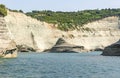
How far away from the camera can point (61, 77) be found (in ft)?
131

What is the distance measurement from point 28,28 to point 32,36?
2.77 meters

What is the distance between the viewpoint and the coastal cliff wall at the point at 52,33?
139 meters

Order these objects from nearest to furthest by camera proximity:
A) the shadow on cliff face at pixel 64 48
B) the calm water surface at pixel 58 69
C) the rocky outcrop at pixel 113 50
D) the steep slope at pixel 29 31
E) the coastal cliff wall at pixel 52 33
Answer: the calm water surface at pixel 58 69 < the rocky outcrop at pixel 113 50 < the shadow on cliff face at pixel 64 48 < the steep slope at pixel 29 31 < the coastal cliff wall at pixel 52 33

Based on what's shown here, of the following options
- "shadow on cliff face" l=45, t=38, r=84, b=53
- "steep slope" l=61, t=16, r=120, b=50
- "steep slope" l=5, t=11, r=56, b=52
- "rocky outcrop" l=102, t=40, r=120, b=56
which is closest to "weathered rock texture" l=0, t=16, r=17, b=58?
"rocky outcrop" l=102, t=40, r=120, b=56

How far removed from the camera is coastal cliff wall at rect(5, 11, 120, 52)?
139m

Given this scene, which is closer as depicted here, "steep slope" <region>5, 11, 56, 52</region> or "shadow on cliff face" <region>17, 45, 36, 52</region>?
"shadow on cliff face" <region>17, 45, 36, 52</region>

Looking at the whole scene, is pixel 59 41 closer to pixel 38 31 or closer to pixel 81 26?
pixel 38 31

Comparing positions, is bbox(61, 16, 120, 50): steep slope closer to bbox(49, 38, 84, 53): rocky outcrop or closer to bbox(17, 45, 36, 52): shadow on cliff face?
bbox(49, 38, 84, 53): rocky outcrop

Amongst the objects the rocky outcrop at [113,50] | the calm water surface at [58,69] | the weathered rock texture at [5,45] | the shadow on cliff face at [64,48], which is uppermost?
the weathered rock texture at [5,45]

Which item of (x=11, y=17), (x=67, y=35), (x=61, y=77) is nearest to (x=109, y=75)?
(x=61, y=77)

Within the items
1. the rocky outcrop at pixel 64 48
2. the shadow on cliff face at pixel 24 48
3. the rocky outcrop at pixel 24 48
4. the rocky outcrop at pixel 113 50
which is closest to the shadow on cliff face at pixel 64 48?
the rocky outcrop at pixel 64 48

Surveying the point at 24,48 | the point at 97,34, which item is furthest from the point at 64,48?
the point at 97,34

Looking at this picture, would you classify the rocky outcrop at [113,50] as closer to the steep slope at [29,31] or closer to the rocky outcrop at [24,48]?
the rocky outcrop at [24,48]

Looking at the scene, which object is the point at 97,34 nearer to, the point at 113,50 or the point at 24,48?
the point at 24,48
